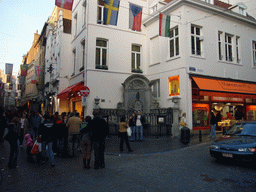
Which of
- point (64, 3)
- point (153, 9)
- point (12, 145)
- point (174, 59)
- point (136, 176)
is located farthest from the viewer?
point (153, 9)

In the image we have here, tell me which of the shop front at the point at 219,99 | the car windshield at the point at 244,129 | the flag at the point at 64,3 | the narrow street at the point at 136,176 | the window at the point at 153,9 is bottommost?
the narrow street at the point at 136,176

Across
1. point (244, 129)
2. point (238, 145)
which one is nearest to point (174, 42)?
point (244, 129)

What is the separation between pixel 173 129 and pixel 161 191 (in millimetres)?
10045

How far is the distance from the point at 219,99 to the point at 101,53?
10.5m

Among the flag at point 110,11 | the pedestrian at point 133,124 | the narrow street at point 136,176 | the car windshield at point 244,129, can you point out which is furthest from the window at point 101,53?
the car windshield at point 244,129

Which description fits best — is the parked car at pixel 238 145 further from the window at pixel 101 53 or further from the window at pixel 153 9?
the window at pixel 153 9

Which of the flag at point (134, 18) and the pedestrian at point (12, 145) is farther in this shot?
the flag at point (134, 18)

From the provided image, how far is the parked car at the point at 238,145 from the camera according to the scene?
6184 millimetres

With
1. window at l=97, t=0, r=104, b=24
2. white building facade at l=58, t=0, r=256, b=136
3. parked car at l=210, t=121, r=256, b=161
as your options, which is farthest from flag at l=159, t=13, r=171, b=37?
parked car at l=210, t=121, r=256, b=161

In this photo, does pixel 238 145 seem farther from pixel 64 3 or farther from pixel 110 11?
pixel 64 3

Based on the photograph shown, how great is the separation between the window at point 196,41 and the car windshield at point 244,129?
29.7 ft

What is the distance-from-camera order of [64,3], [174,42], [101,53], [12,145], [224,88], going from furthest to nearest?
[101,53] → [174,42] → [224,88] → [64,3] → [12,145]

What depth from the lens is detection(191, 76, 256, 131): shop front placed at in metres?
15.3

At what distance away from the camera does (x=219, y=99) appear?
1720 cm
